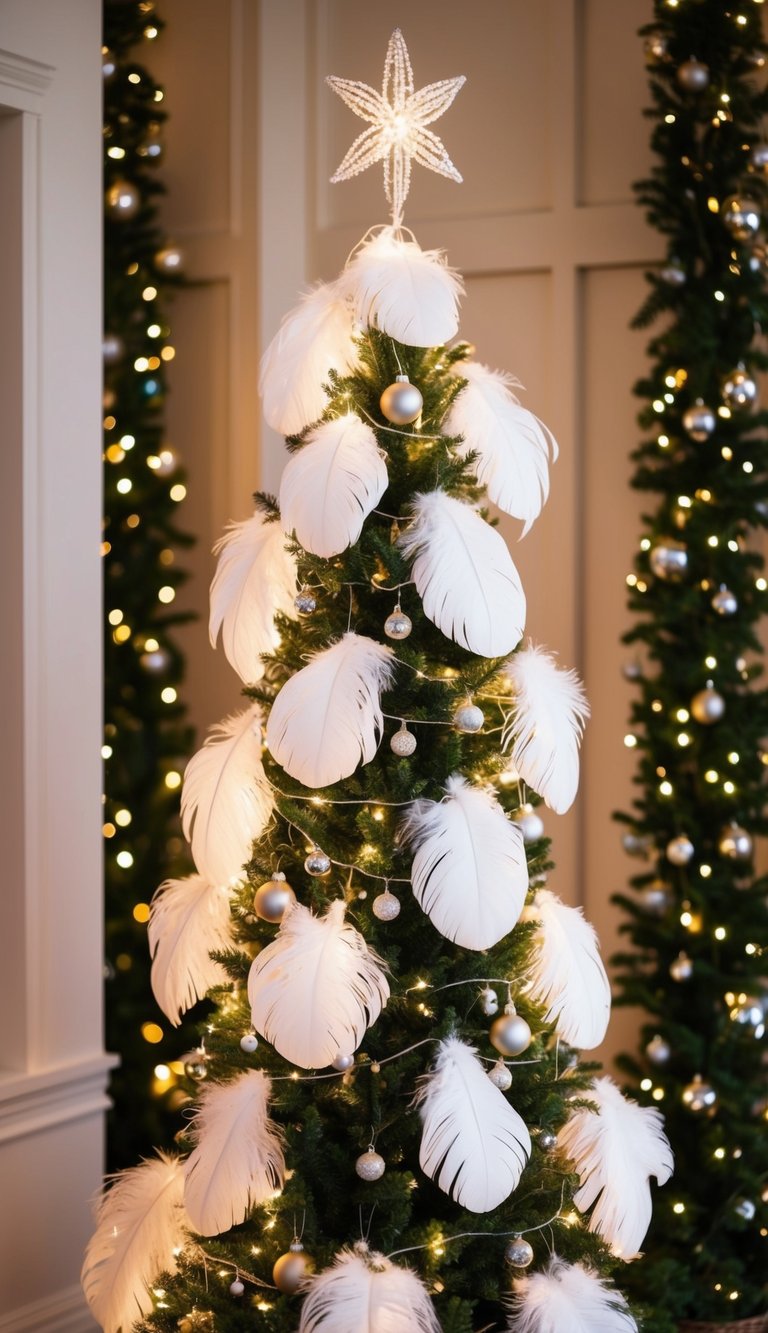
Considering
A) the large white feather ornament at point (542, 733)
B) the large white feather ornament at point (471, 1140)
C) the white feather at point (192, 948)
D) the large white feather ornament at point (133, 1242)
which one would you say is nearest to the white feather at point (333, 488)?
the large white feather ornament at point (542, 733)

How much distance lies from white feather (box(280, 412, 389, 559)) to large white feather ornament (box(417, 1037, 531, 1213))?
0.80m

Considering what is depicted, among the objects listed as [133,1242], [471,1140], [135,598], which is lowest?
[133,1242]

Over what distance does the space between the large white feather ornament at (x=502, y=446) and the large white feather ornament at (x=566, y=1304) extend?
113 centimetres

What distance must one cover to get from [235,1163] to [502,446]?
1166 mm

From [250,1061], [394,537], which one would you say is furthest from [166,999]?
[394,537]

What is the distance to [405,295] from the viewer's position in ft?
7.04

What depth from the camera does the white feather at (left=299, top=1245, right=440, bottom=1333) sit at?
1.94m

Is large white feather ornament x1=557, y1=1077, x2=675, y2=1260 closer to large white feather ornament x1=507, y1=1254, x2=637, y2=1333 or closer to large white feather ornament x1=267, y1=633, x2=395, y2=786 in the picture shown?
large white feather ornament x1=507, y1=1254, x2=637, y2=1333

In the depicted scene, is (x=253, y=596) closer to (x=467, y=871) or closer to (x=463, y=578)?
(x=463, y=578)

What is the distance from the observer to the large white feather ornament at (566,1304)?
206cm

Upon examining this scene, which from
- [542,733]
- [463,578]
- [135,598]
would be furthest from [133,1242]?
[135,598]

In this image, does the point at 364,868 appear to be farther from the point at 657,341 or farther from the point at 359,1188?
the point at 657,341

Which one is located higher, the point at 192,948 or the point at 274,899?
the point at 274,899

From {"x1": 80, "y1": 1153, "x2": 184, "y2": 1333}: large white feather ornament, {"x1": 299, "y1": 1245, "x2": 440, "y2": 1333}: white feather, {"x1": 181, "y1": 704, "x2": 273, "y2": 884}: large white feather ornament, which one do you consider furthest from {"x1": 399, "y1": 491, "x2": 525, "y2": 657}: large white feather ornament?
{"x1": 80, "y1": 1153, "x2": 184, "y2": 1333}: large white feather ornament
